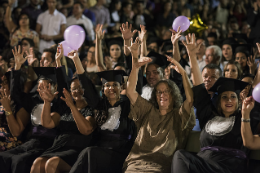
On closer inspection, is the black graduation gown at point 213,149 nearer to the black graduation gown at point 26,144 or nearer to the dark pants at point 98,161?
the dark pants at point 98,161

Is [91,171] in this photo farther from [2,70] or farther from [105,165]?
[2,70]

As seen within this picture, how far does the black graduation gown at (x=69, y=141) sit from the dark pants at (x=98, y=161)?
28 centimetres

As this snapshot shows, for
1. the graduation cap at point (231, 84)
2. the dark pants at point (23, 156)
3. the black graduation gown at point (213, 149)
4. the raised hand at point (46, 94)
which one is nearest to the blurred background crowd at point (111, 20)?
the raised hand at point (46, 94)

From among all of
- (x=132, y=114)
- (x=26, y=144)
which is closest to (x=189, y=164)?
(x=132, y=114)

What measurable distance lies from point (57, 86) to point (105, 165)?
3.37ft

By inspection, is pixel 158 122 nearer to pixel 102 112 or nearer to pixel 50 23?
pixel 102 112

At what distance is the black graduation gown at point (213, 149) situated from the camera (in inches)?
100.0

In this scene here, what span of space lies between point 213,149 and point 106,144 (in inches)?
36.7

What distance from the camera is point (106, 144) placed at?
10.3ft

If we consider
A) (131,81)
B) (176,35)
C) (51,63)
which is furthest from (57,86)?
(176,35)

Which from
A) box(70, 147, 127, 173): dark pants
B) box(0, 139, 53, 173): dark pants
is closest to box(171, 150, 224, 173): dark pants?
box(70, 147, 127, 173): dark pants

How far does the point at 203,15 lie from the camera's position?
738 cm

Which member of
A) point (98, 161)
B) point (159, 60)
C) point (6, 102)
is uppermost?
point (159, 60)

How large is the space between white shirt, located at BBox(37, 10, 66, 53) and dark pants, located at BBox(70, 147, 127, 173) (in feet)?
10.4
